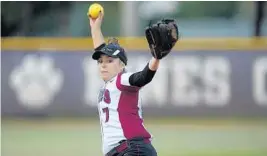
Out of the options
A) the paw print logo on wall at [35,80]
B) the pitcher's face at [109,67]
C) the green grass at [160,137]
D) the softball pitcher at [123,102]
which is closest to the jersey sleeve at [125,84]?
the softball pitcher at [123,102]

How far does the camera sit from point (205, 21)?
44.7 feet

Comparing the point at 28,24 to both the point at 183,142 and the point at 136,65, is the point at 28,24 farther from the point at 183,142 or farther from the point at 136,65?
the point at 183,142

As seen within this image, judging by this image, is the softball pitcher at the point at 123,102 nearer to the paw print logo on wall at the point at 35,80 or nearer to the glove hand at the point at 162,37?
the glove hand at the point at 162,37

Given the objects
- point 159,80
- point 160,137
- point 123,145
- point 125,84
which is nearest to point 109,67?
point 125,84

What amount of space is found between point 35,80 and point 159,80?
6.59 ft

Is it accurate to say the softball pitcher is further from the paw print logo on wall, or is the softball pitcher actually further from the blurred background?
the paw print logo on wall

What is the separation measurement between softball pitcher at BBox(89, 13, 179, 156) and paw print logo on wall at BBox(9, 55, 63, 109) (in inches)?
302

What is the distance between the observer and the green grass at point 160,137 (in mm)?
9344

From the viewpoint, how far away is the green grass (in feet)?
30.7

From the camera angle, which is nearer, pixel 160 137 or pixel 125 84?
pixel 125 84

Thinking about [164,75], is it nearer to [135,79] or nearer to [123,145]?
[123,145]

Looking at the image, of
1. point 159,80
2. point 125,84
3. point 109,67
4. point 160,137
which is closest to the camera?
point 125,84

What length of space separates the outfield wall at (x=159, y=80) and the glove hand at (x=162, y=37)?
24.8 feet

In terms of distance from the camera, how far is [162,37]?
15.9ft
